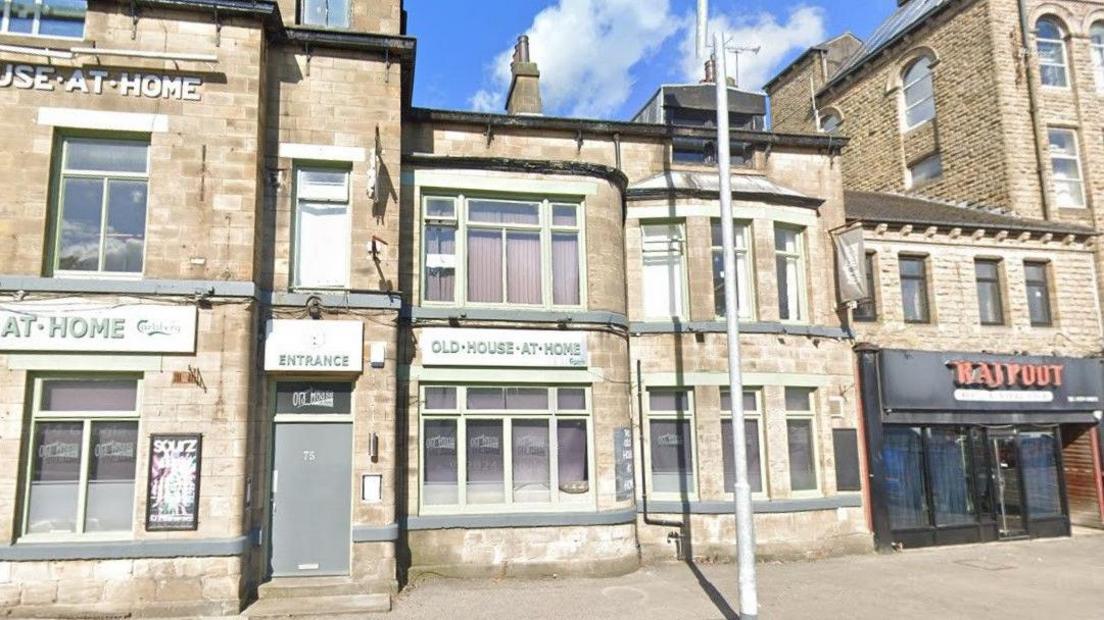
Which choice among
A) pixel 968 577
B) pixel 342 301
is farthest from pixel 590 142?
pixel 968 577

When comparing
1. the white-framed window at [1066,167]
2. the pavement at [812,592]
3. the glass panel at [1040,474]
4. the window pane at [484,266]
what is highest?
the white-framed window at [1066,167]

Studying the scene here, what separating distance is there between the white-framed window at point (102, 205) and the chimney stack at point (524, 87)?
24.0 ft

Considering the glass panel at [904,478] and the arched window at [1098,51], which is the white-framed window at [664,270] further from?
the arched window at [1098,51]

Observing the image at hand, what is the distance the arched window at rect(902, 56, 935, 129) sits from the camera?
21.5 meters

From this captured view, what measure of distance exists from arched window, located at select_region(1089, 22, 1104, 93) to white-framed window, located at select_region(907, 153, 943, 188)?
14.4 ft

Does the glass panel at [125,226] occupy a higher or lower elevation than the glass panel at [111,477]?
higher

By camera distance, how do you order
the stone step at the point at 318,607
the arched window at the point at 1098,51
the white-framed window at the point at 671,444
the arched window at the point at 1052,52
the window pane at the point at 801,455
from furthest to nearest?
the arched window at the point at 1098,51
the arched window at the point at 1052,52
the window pane at the point at 801,455
the white-framed window at the point at 671,444
the stone step at the point at 318,607

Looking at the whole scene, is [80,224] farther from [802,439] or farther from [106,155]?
[802,439]

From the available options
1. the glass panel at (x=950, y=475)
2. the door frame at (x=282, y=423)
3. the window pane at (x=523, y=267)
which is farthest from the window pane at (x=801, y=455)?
the door frame at (x=282, y=423)

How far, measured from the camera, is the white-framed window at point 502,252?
11.8 metres

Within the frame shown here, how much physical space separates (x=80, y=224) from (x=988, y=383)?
16633mm

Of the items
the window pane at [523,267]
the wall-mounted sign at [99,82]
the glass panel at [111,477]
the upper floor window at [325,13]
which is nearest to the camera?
the glass panel at [111,477]

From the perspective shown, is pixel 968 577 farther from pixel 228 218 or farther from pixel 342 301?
pixel 228 218

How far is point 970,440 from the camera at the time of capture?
1464 cm
